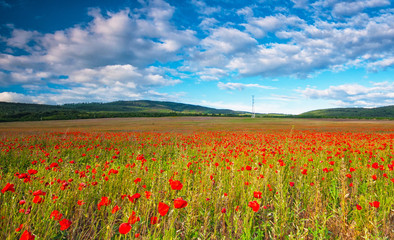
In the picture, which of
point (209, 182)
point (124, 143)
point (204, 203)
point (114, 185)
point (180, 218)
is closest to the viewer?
point (180, 218)

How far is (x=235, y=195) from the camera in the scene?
361 centimetres

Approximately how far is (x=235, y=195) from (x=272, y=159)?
2860mm

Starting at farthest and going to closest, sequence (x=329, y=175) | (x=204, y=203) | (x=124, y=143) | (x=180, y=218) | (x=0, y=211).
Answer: (x=124, y=143) < (x=329, y=175) < (x=204, y=203) < (x=180, y=218) < (x=0, y=211)

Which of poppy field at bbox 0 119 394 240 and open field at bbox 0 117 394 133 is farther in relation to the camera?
open field at bbox 0 117 394 133

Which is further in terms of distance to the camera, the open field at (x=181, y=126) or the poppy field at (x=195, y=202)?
the open field at (x=181, y=126)

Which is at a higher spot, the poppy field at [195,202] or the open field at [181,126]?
the poppy field at [195,202]

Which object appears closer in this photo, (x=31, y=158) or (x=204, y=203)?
(x=204, y=203)

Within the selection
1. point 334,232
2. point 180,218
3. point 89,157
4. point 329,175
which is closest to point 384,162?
point 329,175

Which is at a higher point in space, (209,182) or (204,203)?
(209,182)

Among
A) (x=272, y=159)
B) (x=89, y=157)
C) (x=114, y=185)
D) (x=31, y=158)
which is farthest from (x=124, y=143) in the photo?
(x=272, y=159)

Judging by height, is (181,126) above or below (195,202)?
below

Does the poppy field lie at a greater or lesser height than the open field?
greater

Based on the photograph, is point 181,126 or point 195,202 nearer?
→ point 195,202

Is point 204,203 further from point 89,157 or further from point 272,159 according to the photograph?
point 89,157
